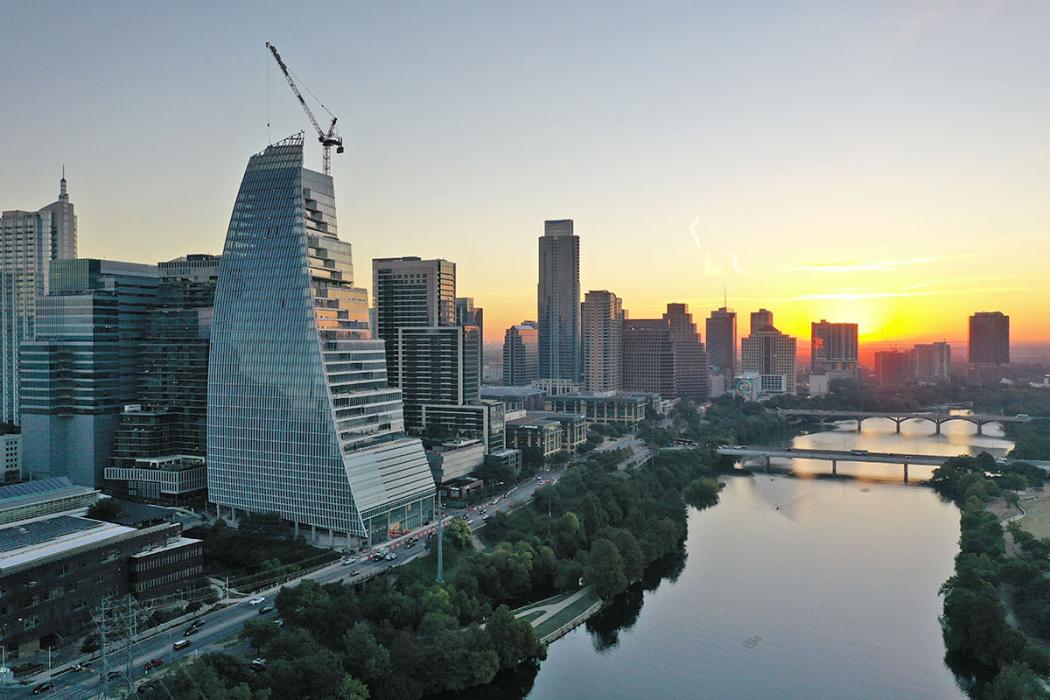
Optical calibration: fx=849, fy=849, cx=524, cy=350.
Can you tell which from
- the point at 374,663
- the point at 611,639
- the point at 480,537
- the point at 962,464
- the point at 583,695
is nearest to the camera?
the point at 374,663

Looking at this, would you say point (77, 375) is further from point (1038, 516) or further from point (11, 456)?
point (1038, 516)

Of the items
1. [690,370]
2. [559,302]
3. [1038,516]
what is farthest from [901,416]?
[1038,516]

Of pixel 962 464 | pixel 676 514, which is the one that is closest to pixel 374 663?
pixel 676 514

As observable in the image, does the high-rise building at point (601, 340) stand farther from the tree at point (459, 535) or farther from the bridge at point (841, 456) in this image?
the tree at point (459, 535)

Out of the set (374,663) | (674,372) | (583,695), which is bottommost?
(583,695)

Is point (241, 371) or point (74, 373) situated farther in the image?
point (74, 373)

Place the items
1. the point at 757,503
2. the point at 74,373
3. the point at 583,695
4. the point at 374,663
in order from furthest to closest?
the point at 757,503
the point at 74,373
the point at 583,695
the point at 374,663

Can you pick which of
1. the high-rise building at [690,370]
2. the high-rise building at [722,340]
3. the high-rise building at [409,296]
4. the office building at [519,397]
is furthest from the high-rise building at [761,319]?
the high-rise building at [409,296]

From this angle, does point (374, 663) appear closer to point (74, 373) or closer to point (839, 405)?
point (74, 373)
